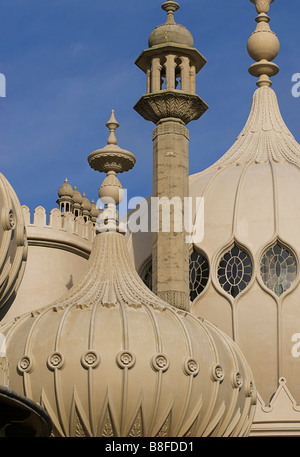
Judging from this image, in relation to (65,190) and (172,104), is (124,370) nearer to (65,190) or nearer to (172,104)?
(172,104)

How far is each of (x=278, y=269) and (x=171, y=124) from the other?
527cm

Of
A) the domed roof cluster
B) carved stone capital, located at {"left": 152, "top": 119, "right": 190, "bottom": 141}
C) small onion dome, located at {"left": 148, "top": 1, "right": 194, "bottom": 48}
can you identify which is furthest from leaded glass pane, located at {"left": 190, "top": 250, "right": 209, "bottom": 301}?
the domed roof cluster

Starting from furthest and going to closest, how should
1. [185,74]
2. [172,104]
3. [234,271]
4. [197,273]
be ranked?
[197,273] < [234,271] < [185,74] < [172,104]

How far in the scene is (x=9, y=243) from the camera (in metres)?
19.7

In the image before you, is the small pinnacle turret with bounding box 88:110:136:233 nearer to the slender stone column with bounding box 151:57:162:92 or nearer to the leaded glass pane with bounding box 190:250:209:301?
the slender stone column with bounding box 151:57:162:92

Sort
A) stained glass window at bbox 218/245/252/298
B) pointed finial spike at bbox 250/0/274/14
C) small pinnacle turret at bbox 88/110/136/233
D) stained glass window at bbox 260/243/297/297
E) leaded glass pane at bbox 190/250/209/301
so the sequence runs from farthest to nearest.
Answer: pointed finial spike at bbox 250/0/274/14, leaded glass pane at bbox 190/250/209/301, stained glass window at bbox 218/245/252/298, stained glass window at bbox 260/243/297/297, small pinnacle turret at bbox 88/110/136/233

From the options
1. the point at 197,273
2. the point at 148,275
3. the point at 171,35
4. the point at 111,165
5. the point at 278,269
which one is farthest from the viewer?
the point at 148,275

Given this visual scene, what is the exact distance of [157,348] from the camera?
27.9 meters

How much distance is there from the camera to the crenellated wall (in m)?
38.1

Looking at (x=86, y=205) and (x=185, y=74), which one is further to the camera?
(x=86, y=205)

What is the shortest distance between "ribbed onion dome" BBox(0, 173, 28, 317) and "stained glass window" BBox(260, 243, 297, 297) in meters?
16.8

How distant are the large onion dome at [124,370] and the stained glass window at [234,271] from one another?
771cm

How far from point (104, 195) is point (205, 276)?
17.5 feet

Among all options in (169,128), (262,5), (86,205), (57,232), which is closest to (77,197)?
(86,205)
